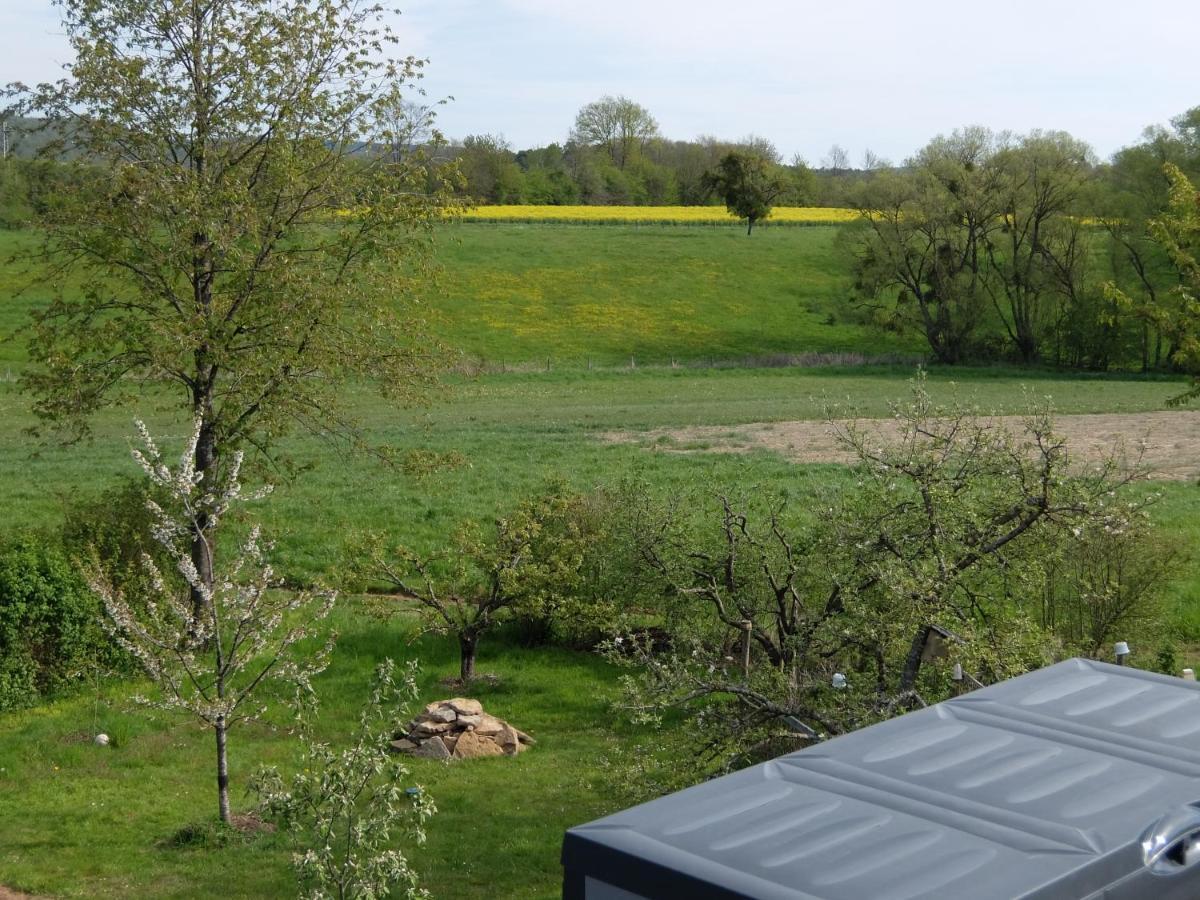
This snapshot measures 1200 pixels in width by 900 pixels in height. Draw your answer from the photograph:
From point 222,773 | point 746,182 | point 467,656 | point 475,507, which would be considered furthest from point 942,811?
point 746,182

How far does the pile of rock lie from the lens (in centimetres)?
1383

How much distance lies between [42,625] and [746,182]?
8148 cm

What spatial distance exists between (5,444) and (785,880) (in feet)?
112

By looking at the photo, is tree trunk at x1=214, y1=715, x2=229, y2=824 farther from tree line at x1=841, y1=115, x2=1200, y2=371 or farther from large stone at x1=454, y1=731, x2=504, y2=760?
tree line at x1=841, y1=115, x2=1200, y2=371

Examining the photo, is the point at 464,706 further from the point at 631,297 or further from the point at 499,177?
the point at 499,177

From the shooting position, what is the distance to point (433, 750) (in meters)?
13.8

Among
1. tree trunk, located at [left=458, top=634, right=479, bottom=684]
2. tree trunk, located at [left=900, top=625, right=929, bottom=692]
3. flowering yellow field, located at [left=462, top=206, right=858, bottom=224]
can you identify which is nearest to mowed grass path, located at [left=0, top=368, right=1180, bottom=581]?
tree trunk, located at [left=900, top=625, right=929, bottom=692]

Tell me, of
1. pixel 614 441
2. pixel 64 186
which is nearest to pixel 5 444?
pixel 614 441

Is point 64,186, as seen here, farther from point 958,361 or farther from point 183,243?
point 958,361

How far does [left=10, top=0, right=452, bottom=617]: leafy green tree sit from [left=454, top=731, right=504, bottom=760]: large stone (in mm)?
4378

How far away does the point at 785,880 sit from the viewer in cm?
395

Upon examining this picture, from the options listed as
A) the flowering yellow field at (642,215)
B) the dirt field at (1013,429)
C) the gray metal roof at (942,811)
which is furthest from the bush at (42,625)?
the flowering yellow field at (642,215)

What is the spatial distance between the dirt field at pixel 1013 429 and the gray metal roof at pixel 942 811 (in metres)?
25.5

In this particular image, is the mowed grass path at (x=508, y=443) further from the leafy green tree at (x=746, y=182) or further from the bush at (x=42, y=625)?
the leafy green tree at (x=746, y=182)
